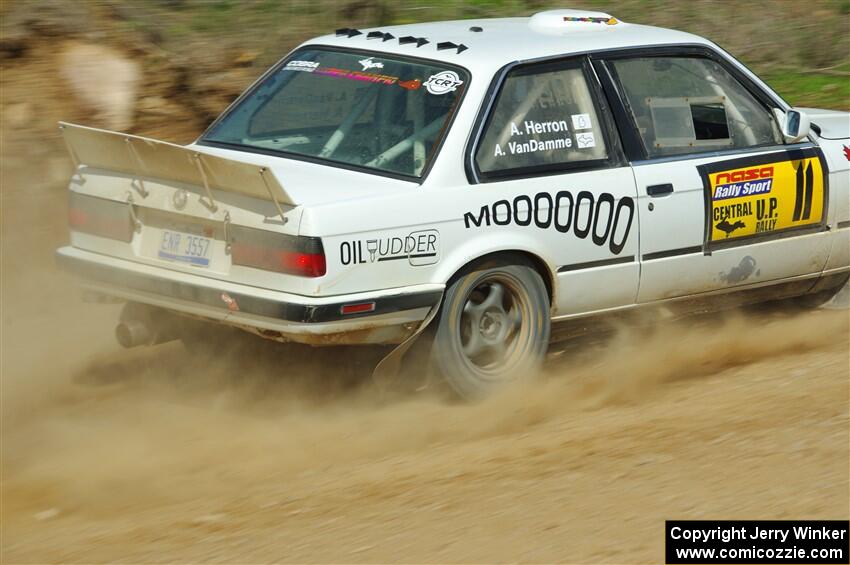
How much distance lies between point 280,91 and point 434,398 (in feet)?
5.84

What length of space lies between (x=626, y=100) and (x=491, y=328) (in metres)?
1.36

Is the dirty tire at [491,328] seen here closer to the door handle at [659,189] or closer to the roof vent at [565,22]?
the door handle at [659,189]

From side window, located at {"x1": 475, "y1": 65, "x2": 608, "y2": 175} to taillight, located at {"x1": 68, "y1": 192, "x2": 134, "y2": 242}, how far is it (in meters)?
1.63

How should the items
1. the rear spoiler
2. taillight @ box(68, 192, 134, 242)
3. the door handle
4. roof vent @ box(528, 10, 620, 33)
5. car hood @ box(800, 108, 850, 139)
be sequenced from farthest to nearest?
car hood @ box(800, 108, 850, 139) → roof vent @ box(528, 10, 620, 33) → the door handle → taillight @ box(68, 192, 134, 242) → the rear spoiler

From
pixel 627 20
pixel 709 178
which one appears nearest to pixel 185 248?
pixel 709 178

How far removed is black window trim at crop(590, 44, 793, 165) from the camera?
20.1 ft

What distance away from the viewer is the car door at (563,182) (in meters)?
5.66

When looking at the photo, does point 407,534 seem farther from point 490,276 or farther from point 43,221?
point 43,221

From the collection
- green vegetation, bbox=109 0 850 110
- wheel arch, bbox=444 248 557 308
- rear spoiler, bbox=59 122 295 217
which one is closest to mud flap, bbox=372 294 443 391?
wheel arch, bbox=444 248 557 308

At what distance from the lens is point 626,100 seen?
20.3 ft

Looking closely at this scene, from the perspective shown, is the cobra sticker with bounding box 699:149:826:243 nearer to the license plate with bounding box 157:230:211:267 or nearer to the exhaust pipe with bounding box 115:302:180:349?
the license plate with bounding box 157:230:211:267

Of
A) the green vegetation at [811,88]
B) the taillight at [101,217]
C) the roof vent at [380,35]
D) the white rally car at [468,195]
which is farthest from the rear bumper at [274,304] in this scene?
the green vegetation at [811,88]

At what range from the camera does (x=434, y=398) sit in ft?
19.1

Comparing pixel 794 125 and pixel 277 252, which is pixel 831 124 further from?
pixel 277 252
